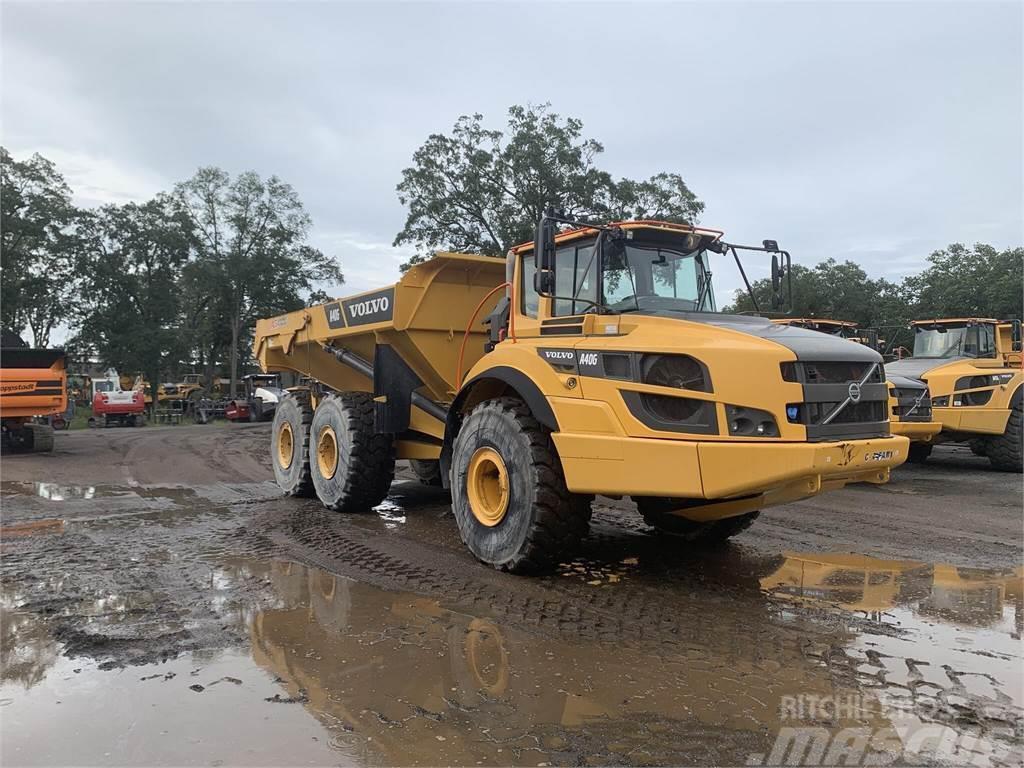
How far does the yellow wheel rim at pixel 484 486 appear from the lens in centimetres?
572

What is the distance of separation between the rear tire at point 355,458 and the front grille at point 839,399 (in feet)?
15.9

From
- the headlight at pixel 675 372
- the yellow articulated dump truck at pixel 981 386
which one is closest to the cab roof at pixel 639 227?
the headlight at pixel 675 372

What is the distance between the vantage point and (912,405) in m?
10.6

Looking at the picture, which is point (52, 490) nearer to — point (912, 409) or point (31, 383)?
point (31, 383)

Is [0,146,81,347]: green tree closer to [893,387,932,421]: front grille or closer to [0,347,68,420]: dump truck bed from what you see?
[0,347,68,420]: dump truck bed

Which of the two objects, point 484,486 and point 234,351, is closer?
point 484,486

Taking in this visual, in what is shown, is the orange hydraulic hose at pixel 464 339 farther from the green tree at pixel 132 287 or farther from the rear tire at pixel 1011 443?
the green tree at pixel 132 287

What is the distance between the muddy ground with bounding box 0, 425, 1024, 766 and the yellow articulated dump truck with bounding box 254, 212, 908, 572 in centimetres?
56

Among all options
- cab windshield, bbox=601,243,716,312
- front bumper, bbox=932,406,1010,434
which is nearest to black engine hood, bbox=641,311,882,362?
cab windshield, bbox=601,243,716,312

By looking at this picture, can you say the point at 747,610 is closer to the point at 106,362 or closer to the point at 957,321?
the point at 957,321

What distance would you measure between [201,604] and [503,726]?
2685mm

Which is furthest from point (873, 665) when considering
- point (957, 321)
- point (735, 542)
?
point (957, 321)

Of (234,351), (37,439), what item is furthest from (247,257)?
(37,439)

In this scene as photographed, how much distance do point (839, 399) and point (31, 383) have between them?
15342 millimetres
